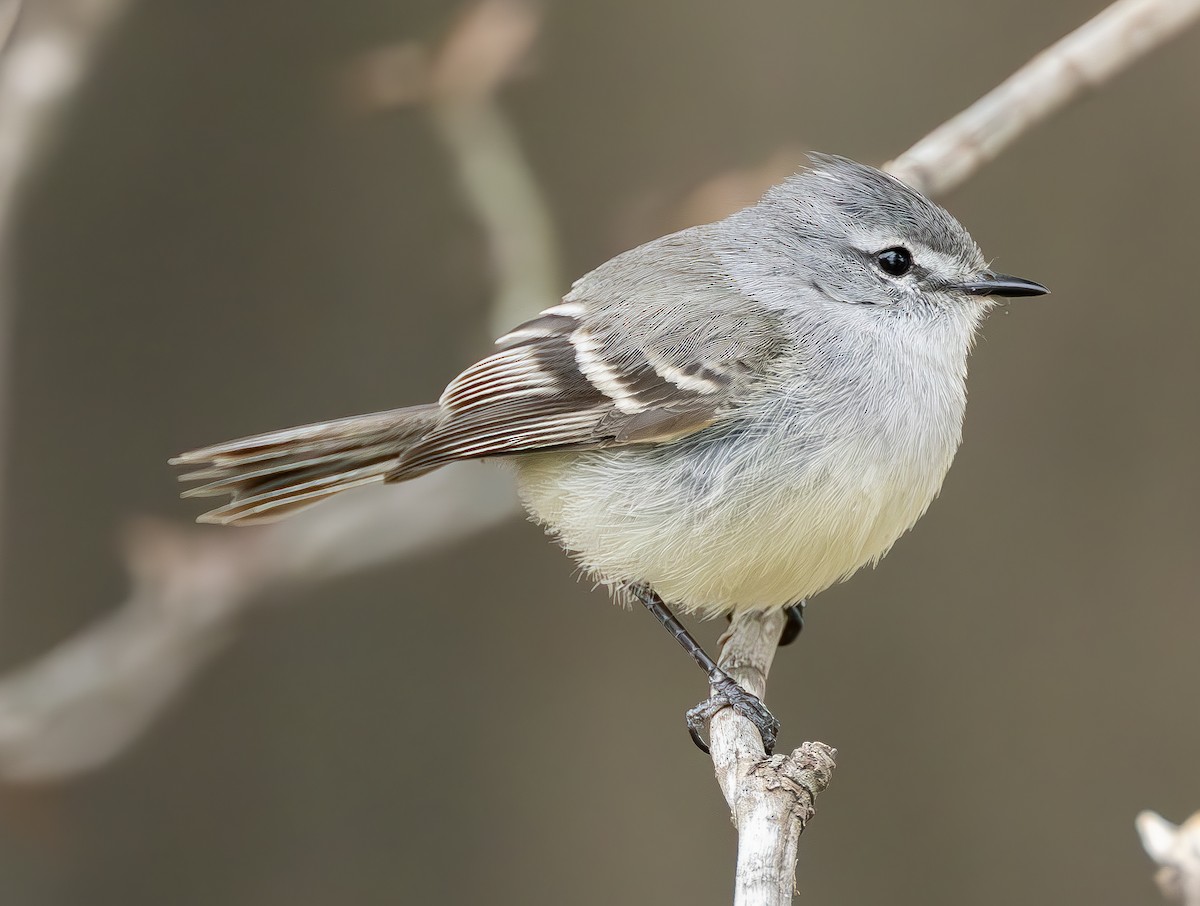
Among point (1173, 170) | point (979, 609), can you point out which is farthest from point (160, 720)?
point (1173, 170)

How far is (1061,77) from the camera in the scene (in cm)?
203

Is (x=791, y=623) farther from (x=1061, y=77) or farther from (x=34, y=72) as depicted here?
(x=34, y=72)

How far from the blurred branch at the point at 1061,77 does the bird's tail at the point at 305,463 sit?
3.22 feet

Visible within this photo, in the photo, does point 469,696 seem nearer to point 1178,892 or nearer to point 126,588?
point 126,588

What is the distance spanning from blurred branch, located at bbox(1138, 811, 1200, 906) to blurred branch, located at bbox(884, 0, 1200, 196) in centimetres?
115

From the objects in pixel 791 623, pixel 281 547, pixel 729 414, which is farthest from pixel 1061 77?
pixel 281 547

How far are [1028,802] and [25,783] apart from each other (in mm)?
2169

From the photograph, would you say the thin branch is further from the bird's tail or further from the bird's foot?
the bird's tail

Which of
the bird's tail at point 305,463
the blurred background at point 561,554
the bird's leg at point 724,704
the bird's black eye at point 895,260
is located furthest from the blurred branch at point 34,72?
the bird's black eye at point 895,260

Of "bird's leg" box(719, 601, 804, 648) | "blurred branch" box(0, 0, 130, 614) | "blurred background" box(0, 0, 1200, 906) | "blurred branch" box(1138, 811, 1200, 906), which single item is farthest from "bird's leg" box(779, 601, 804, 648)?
"blurred branch" box(0, 0, 130, 614)

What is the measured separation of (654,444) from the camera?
1899mm

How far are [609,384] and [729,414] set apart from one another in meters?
0.19

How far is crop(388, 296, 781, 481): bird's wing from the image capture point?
185 centimetres

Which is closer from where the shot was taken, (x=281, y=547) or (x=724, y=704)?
(x=724, y=704)
